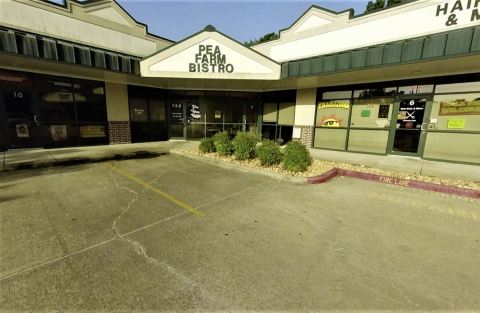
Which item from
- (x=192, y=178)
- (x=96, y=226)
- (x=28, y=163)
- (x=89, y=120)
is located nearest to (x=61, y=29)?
(x=89, y=120)

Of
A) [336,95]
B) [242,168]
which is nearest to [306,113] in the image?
[336,95]

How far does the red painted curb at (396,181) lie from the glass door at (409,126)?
4.12m

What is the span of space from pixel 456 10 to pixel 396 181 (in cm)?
662

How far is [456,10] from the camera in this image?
7531 millimetres

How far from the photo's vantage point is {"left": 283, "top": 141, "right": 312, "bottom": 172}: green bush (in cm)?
691

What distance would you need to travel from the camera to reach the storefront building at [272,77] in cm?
786

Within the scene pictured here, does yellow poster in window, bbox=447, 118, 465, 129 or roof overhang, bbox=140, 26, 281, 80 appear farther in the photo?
roof overhang, bbox=140, 26, 281, 80

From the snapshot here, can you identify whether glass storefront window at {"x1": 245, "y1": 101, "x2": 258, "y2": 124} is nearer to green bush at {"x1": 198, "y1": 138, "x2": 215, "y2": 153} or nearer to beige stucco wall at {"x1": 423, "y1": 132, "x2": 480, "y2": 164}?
green bush at {"x1": 198, "y1": 138, "x2": 215, "y2": 153}

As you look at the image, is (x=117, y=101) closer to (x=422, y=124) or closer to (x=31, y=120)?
(x=31, y=120)

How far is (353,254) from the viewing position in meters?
3.20

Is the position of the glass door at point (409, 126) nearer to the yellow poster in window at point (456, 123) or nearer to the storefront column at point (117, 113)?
the yellow poster in window at point (456, 123)

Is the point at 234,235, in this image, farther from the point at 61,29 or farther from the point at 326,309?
the point at 61,29

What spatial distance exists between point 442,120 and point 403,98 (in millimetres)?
1662

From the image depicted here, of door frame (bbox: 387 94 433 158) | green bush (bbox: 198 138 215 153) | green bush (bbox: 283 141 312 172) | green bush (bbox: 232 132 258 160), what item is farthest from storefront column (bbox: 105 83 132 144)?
door frame (bbox: 387 94 433 158)
